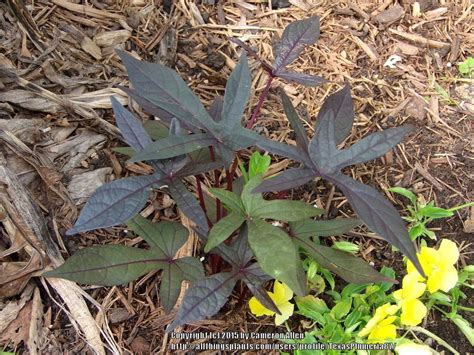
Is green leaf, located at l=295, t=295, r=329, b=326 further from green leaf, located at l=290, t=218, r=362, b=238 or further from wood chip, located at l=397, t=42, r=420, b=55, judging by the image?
wood chip, located at l=397, t=42, r=420, b=55

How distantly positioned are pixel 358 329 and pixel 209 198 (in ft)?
1.83

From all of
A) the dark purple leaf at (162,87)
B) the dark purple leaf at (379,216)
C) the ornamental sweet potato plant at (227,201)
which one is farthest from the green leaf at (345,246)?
the dark purple leaf at (162,87)

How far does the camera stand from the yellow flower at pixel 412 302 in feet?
4.74

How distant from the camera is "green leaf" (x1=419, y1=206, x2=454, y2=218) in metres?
1.64

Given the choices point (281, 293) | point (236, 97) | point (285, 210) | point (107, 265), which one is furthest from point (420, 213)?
point (107, 265)

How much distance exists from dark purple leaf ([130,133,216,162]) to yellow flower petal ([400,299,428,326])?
669 millimetres

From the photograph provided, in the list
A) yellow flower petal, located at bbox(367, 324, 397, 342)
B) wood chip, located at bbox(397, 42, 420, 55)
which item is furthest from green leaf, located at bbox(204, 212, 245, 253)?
wood chip, located at bbox(397, 42, 420, 55)

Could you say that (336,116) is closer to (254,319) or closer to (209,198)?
(209,198)

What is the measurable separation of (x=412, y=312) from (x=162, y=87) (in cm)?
84

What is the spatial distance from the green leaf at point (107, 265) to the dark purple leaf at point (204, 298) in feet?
0.48

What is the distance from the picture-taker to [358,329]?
1577 mm

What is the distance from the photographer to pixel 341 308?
62.0 inches

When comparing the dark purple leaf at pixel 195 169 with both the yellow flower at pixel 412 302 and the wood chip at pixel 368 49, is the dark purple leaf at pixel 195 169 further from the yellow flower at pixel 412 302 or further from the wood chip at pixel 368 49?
the wood chip at pixel 368 49

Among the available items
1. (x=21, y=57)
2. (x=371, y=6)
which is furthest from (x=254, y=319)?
(x=371, y=6)
